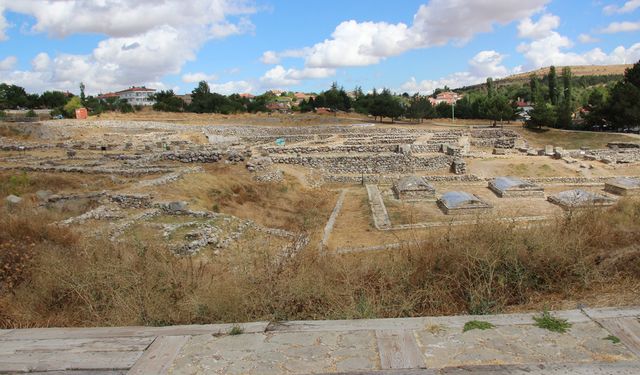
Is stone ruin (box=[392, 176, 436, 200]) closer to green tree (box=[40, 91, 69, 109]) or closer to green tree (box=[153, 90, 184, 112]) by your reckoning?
green tree (box=[153, 90, 184, 112])

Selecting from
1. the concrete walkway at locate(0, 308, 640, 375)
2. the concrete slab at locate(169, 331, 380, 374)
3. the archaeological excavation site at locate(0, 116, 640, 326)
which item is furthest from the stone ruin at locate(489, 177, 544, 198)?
the concrete slab at locate(169, 331, 380, 374)

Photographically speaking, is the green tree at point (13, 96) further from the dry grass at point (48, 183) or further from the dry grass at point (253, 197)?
the dry grass at point (253, 197)

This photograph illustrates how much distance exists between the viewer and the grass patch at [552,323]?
3236mm

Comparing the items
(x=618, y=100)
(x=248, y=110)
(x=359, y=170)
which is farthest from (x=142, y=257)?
(x=248, y=110)

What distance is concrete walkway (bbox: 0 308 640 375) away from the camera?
285 cm

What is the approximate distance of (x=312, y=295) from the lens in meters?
4.24

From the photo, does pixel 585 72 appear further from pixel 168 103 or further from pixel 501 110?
pixel 168 103

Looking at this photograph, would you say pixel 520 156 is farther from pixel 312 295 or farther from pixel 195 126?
pixel 195 126

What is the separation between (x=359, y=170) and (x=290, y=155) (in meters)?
4.98

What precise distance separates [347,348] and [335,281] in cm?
165

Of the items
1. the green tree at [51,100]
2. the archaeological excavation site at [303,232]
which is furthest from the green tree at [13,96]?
the archaeological excavation site at [303,232]

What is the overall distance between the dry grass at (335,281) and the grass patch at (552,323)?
0.54 metres

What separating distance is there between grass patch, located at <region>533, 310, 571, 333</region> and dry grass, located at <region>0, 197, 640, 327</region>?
1.77ft

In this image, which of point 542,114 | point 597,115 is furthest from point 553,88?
point 542,114
